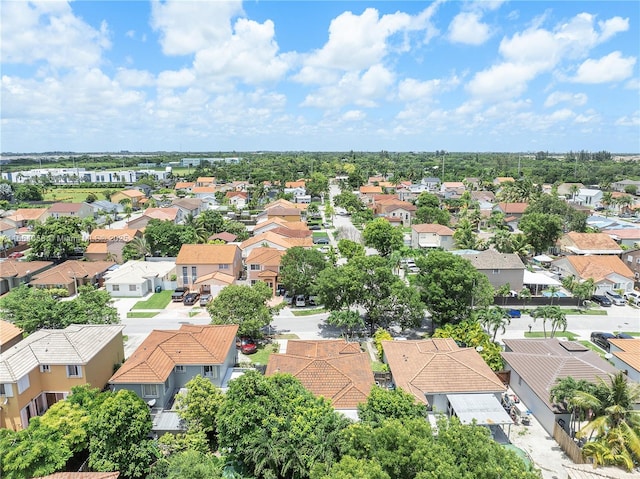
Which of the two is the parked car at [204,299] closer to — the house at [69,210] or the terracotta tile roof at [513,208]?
the house at [69,210]

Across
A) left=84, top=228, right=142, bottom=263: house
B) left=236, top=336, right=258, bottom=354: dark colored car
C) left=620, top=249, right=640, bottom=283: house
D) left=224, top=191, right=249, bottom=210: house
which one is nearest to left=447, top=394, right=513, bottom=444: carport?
left=236, top=336, right=258, bottom=354: dark colored car

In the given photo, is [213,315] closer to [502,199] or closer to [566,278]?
[566,278]

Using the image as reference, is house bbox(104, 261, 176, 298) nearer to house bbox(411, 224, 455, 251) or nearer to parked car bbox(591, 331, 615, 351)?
house bbox(411, 224, 455, 251)

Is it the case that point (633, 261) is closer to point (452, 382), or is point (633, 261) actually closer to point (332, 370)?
point (452, 382)

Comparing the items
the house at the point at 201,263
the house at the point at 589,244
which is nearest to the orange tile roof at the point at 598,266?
the house at the point at 589,244

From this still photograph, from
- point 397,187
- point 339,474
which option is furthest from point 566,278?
point 397,187

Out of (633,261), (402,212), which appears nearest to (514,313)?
(633,261)
